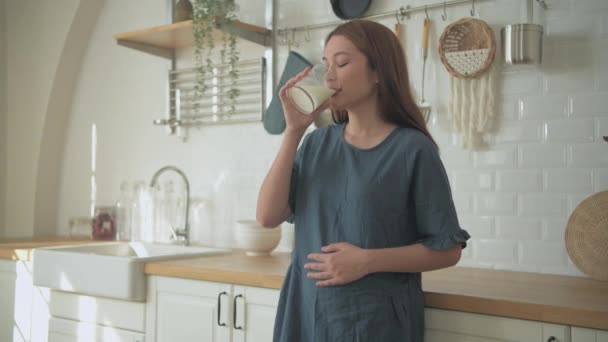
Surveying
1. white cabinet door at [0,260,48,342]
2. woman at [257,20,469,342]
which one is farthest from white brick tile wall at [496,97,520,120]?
white cabinet door at [0,260,48,342]

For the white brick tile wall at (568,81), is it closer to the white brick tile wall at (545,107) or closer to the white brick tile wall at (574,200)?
the white brick tile wall at (545,107)

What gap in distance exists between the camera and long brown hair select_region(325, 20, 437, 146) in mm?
1545

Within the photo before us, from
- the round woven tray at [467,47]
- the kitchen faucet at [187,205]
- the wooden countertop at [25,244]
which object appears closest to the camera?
the round woven tray at [467,47]

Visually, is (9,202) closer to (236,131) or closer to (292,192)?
(236,131)

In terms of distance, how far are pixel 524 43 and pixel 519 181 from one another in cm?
45

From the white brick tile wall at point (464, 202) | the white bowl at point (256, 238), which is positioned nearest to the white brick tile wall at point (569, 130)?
the white brick tile wall at point (464, 202)

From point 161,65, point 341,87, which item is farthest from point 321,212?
point 161,65

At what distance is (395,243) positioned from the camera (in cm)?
156

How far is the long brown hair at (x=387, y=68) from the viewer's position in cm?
154

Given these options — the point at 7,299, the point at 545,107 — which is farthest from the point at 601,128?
the point at 7,299

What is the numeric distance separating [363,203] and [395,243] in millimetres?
121

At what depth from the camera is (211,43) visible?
2.82 meters

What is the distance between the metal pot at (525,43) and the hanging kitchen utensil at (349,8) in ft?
2.04

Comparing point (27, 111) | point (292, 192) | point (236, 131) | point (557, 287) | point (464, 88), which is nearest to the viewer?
point (292, 192)
